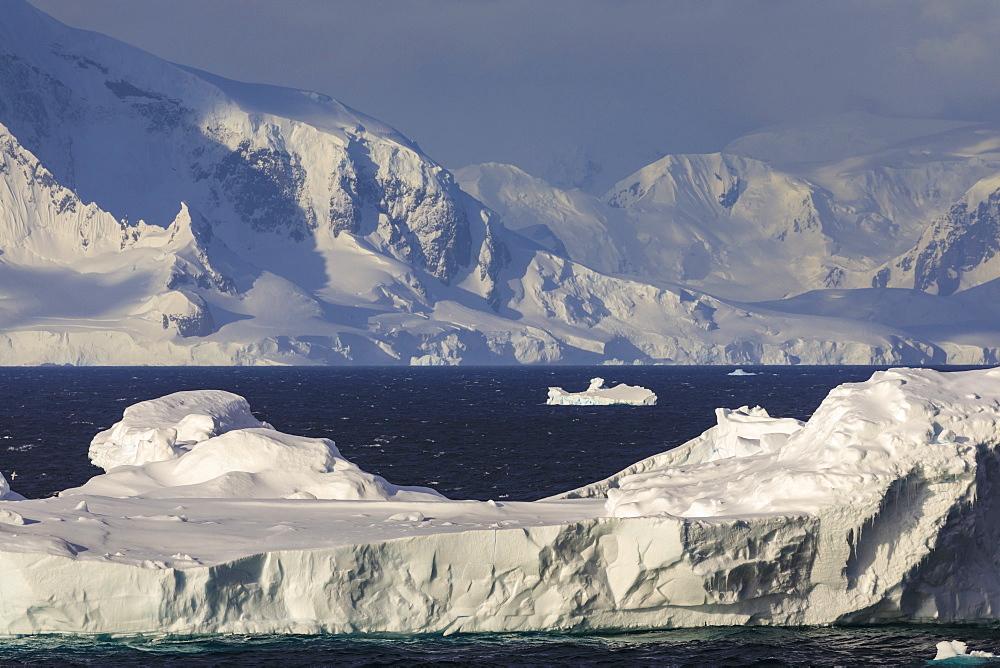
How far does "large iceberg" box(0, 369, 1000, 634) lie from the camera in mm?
28109

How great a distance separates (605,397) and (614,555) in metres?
119

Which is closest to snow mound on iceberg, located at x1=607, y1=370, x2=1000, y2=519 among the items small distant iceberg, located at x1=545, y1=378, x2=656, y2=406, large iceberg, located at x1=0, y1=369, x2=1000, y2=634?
large iceberg, located at x1=0, y1=369, x2=1000, y2=634

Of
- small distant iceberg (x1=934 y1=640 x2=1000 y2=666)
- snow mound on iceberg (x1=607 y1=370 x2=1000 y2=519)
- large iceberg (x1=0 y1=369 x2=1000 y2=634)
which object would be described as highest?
snow mound on iceberg (x1=607 y1=370 x2=1000 y2=519)

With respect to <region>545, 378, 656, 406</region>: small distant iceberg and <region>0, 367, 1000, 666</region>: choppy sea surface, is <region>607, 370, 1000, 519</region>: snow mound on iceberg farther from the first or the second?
<region>545, 378, 656, 406</region>: small distant iceberg

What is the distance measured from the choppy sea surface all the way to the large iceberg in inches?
22.5

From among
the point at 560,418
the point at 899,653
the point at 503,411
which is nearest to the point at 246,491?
the point at 899,653

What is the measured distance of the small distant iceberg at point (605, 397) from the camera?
142500mm

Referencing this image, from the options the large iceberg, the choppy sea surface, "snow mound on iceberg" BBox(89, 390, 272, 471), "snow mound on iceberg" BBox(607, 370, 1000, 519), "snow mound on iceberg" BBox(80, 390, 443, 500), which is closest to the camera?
the choppy sea surface

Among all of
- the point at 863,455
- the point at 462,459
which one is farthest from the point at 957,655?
the point at 462,459

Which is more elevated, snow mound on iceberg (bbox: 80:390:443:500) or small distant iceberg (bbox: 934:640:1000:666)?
snow mound on iceberg (bbox: 80:390:443:500)

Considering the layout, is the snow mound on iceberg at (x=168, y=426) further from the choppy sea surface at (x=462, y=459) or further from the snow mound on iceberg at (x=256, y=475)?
the snow mound on iceberg at (x=256, y=475)

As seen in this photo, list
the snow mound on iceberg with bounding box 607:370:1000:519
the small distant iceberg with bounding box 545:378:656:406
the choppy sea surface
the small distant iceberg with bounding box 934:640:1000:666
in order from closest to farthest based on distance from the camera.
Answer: the small distant iceberg with bounding box 934:640:1000:666 < the choppy sea surface < the snow mound on iceberg with bounding box 607:370:1000:519 < the small distant iceberg with bounding box 545:378:656:406

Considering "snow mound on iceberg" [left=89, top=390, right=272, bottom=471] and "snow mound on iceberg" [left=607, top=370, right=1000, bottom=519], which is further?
"snow mound on iceberg" [left=89, top=390, right=272, bottom=471]

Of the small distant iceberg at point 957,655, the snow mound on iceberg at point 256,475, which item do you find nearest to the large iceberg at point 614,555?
the small distant iceberg at point 957,655
